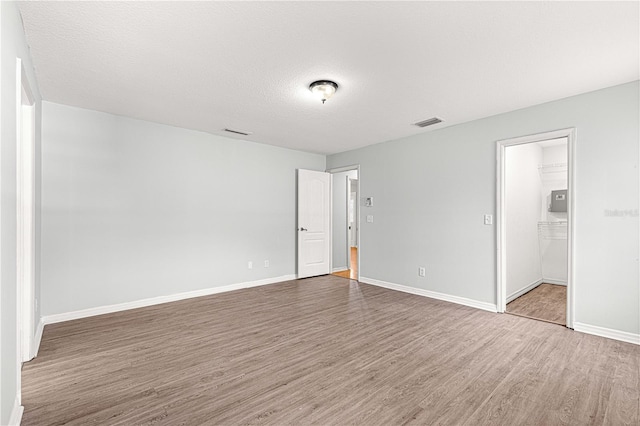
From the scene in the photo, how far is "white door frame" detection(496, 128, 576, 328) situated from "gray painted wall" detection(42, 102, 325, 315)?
3.55m

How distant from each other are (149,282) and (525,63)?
4994mm

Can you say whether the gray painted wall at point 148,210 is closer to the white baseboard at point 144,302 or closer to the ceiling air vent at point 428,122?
the white baseboard at point 144,302

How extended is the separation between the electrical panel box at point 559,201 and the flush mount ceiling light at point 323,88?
4.97 metres

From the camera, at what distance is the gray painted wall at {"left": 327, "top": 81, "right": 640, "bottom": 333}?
3064mm

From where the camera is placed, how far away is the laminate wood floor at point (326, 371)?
6.35ft

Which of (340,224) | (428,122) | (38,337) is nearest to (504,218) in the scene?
(428,122)

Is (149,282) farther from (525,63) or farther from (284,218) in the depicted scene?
(525,63)

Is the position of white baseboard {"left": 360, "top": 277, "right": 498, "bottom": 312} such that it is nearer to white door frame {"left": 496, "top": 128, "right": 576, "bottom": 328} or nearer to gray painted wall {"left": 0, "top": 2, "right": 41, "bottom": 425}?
white door frame {"left": 496, "top": 128, "right": 576, "bottom": 328}

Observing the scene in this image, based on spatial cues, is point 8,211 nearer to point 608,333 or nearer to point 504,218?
A: point 504,218

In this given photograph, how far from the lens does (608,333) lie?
10.2 feet

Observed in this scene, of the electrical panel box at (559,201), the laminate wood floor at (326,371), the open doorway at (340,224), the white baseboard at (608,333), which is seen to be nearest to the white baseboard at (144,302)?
the laminate wood floor at (326,371)

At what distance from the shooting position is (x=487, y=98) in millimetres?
3418

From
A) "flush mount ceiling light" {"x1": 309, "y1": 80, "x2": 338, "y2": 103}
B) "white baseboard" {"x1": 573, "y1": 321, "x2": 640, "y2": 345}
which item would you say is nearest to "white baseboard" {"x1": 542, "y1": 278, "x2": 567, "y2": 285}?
"white baseboard" {"x1": 573, "y1": 321, "x2": 640, "y2": 345}

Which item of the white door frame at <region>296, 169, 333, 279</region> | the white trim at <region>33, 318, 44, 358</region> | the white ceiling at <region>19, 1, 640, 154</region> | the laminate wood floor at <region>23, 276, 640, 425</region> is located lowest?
the laminate wood floor at <region>23, 276, 640, 425</region>
